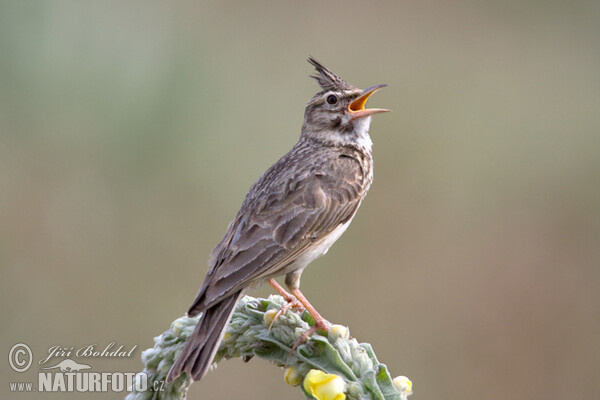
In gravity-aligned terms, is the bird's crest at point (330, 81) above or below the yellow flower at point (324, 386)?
above

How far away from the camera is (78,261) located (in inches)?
237

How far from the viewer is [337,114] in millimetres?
4586

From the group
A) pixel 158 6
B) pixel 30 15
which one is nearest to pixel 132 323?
pixel 30 15

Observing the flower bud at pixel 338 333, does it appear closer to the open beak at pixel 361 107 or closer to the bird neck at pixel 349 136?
the open beak at pixel 361 107

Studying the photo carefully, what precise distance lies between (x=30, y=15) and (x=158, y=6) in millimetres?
1332

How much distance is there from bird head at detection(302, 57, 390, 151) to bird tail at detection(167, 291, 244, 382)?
1.65 m

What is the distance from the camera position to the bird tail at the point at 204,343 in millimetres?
2533

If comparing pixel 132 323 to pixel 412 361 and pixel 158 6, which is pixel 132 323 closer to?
pixel 412 361

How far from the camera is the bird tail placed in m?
2.53

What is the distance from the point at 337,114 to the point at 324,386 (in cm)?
257

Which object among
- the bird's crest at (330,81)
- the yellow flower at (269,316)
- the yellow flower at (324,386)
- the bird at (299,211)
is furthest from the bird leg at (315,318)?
the bird's crest at (330,81)

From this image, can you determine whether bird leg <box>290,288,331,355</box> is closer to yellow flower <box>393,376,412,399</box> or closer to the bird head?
yellow flower <box>393,376,412,399</box>

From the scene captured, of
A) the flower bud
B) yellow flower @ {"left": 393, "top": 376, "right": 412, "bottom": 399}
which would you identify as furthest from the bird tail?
yellow flower @ {"left": 393, "top": 376, "right": 412, "bottom": 399}

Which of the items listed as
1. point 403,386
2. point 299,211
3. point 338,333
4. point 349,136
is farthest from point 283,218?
point 403,386
